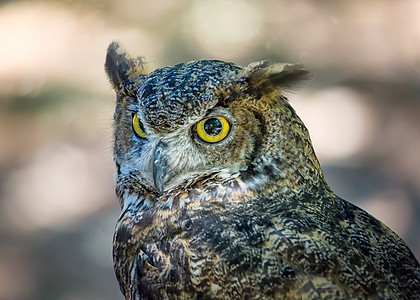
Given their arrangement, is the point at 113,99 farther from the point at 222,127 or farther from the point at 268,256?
the point at 268,256

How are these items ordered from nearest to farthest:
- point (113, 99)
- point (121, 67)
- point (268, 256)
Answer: point (268, 256), point (121, 67), point (113, 99)

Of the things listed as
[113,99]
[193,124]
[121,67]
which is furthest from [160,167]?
[113,99]

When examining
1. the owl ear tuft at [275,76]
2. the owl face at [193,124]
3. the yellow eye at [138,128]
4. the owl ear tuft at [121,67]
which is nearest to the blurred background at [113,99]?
the owl ear tuft at [121,67]

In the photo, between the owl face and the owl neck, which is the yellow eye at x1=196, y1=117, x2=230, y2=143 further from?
the owl neck

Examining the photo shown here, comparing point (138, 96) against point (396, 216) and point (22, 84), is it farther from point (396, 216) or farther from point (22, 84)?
point (22, 84)

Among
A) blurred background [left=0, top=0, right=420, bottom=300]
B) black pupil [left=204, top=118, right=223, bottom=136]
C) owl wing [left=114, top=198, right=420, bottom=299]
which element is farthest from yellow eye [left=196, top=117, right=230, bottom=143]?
blurred background [left=0, top=0, right=420, bottom=300]

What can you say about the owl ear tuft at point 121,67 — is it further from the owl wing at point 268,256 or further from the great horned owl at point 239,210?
the owl wing at point 268,256

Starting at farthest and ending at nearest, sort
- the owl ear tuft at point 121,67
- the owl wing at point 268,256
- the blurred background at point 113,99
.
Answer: the blurred background at point 113,99
the owl ear tuft at point 121,67
the owl wing at point 268,256
